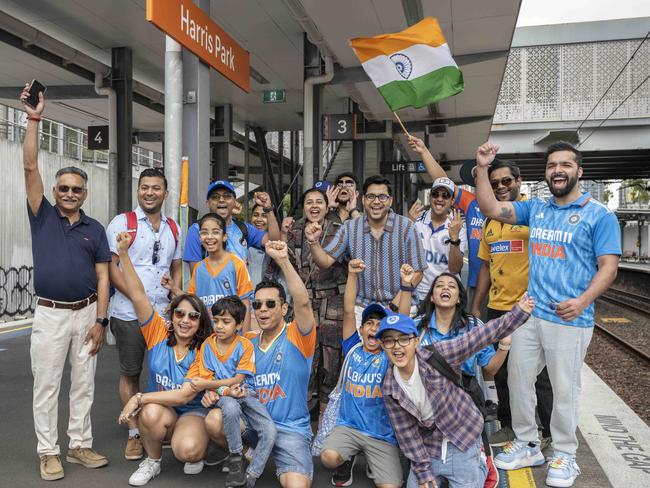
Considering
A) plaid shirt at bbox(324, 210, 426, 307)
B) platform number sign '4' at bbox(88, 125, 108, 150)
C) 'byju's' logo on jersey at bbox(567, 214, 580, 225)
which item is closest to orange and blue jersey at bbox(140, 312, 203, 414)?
plaid shirt at bbox(324, 210, 426, 307)

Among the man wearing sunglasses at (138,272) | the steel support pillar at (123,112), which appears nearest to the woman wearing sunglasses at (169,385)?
the man wearing sunglasses at (138,272)

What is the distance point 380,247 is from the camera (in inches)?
179

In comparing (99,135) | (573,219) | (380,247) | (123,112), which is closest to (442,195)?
(380,247)

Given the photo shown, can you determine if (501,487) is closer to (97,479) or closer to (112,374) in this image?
(97,479)

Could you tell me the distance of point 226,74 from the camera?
19.1 ft

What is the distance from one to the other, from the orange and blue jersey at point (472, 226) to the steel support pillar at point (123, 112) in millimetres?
7663

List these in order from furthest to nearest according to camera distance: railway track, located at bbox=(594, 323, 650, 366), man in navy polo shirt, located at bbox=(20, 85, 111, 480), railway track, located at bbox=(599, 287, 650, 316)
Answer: railway track, located at bbox=(599, 287, 650, 316), railway track, located at bbox=(594, 323, 650, 366), man in navy polo shirt, located at bbox=(20, 85, 111, 480)

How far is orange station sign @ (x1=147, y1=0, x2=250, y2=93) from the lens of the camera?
15.0 feet

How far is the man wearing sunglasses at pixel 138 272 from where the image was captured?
4.43 m

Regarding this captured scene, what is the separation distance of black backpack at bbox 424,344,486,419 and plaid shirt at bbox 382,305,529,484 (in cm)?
3

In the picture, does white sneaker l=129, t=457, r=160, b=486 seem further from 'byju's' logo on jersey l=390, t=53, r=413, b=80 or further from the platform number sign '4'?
the platform number sign '4'

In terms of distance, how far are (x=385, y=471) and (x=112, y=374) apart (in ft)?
14.2

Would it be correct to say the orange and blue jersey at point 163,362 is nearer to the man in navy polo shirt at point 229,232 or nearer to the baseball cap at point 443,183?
the man in navy polo shirt at point 229,232

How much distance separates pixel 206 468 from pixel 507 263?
8.83ft
